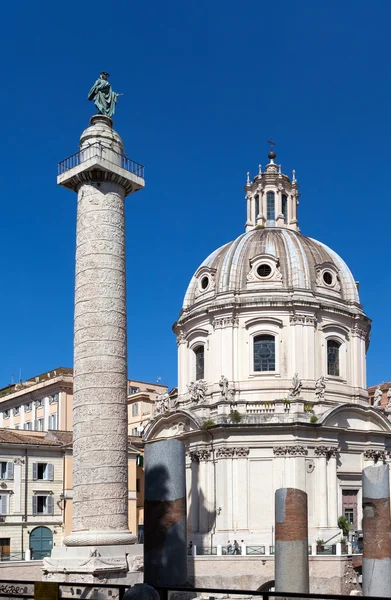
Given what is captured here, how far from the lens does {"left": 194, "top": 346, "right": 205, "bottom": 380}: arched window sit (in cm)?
5328

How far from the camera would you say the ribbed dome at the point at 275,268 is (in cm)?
5166

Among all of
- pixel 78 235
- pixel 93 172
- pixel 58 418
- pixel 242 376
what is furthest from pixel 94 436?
pixel 58 418

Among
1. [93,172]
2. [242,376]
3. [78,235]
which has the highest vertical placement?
[93,172]

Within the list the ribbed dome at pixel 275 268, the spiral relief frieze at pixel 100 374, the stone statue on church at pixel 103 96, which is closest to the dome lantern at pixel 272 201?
the ribbed dome at pixel 275 268

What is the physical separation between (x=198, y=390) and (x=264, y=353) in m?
4.48

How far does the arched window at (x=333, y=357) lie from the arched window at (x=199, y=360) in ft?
25.4

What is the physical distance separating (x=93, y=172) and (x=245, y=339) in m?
22.4

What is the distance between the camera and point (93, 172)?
30.7 m

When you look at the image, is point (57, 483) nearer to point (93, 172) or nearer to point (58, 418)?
point (58, 418)

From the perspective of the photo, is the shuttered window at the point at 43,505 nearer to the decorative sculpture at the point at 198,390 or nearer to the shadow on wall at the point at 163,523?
the decorative sculpture at the point at 198,390

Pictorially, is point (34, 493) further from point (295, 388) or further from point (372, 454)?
point (372, 454)

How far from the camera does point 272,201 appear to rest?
57.6 meters

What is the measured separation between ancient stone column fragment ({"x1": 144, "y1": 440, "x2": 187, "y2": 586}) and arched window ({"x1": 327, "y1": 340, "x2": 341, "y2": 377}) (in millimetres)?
34685

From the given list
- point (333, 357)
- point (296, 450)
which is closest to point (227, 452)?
point (296, 450)
